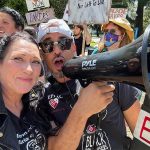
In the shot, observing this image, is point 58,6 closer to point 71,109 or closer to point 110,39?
point 110,39

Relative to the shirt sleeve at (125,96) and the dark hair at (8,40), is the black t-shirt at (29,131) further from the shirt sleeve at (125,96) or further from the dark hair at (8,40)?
the shirt sleeve at (125,96)

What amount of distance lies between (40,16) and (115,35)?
9.04 ft

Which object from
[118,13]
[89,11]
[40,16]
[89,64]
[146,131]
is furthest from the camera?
[118,13]

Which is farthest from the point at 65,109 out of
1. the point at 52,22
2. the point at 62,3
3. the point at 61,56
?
the point at 62,3

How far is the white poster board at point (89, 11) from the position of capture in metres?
4.98

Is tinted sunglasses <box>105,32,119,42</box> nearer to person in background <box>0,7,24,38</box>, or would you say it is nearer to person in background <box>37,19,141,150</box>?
person in background <box>0,7,24,38</box>

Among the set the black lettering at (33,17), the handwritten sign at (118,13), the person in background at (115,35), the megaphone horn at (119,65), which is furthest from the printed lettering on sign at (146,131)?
the handwritten sign at (118,13)

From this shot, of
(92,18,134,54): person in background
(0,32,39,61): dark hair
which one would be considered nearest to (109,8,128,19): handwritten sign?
(92,18,134,54): person in background

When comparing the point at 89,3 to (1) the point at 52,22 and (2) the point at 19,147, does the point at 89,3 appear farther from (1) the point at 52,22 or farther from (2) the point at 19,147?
(2) the point at 19,147

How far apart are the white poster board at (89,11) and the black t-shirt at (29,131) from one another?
2987mm

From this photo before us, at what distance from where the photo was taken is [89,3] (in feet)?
17.3

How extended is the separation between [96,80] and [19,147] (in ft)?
1.63

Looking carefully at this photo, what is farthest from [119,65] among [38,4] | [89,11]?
[38,4]

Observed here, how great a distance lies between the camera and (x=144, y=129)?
1.52m
